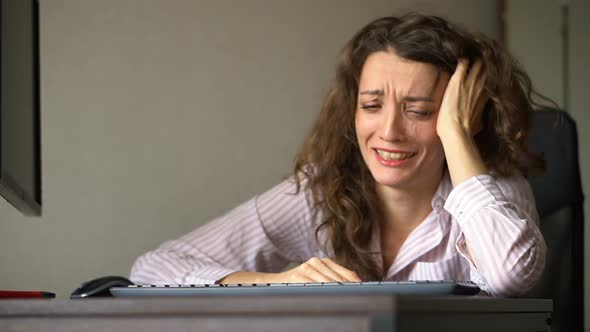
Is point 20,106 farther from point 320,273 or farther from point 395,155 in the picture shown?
point 395,155

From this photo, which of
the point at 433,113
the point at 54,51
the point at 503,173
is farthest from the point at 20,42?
the point at 54,51

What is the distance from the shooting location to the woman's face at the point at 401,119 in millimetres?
1589

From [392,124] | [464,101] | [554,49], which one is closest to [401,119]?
[392,124]

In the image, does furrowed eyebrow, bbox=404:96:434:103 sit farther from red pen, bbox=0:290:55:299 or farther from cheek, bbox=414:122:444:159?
red pen, bbox=0:290:55:299

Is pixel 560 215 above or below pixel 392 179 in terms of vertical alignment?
below

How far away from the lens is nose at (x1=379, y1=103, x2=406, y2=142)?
1578 millimetres

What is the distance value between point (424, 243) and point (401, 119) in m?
0.25

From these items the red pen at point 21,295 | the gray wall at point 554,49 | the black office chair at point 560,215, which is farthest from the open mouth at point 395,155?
the gray wall at point 554,49

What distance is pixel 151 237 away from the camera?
7.30 ft

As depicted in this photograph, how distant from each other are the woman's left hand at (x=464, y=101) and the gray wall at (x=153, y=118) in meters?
0.83

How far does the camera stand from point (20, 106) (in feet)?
2.82

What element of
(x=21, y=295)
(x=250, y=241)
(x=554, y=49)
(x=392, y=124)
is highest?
(x=554, y=49)

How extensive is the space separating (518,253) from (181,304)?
0.85 m

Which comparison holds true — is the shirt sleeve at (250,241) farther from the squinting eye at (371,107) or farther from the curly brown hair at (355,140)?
the squinting eye at (371,107)
